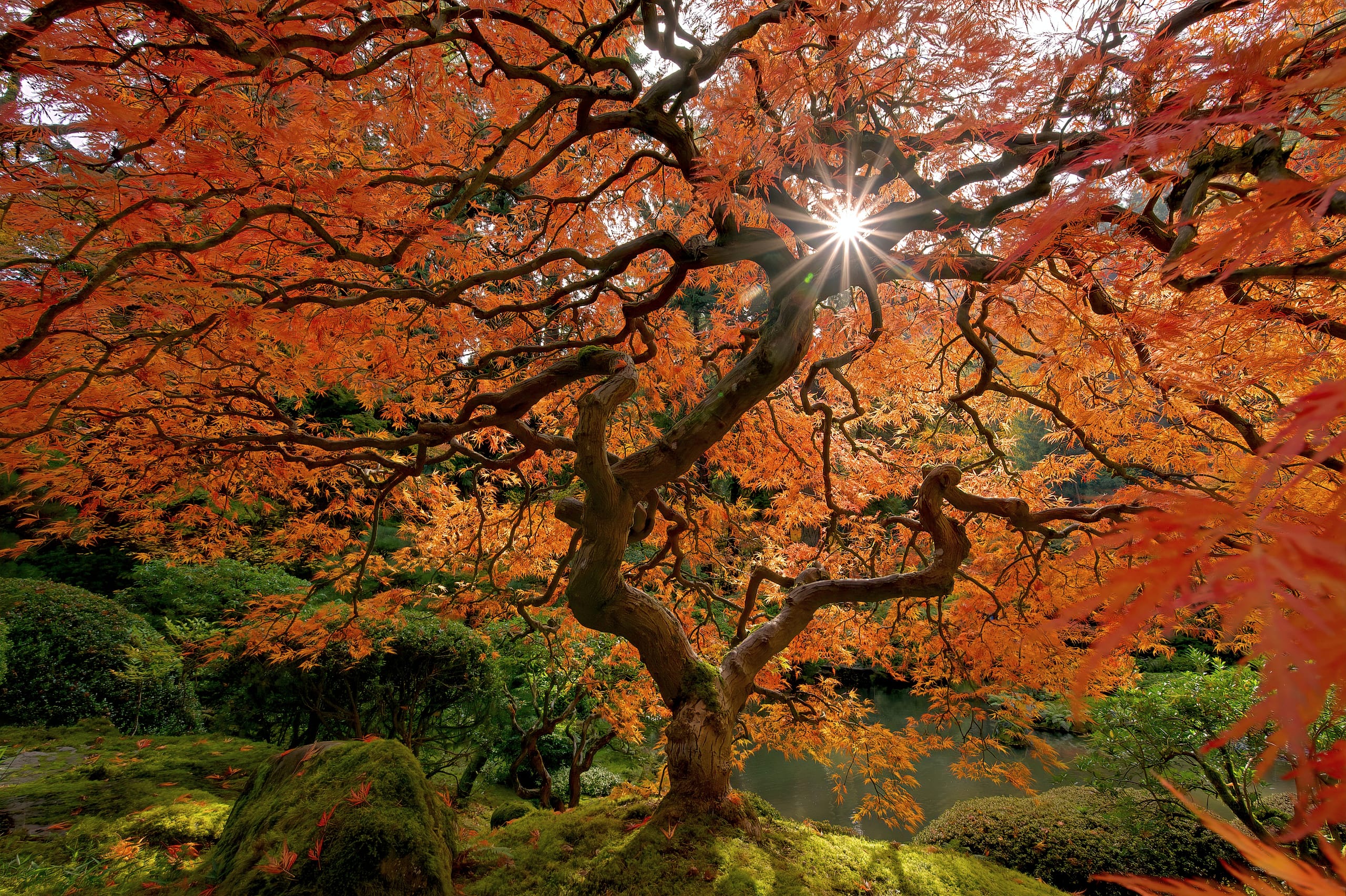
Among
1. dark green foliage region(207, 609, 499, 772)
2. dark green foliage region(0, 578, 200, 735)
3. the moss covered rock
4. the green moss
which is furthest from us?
dark green foliage region(207, 609, 499, 772)

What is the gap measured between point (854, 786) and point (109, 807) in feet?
25.1

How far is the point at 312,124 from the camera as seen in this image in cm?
241

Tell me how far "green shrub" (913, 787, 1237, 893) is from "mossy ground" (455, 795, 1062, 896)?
6.65 ft

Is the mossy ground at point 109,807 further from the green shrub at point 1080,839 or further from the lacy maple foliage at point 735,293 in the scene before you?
the green shrub at point 1080,839

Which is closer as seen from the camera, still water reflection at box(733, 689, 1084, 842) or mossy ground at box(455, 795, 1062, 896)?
mossy ground at box(455, 795, 1062, 896)

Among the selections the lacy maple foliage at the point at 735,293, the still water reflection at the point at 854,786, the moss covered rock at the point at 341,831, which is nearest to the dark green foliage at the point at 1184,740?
the lacy maple foliage at the point at 735,293

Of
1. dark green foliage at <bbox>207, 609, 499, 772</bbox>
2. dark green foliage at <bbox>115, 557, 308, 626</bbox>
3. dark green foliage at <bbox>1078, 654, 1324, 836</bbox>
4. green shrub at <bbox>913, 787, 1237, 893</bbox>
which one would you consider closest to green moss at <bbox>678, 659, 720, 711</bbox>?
dark green foliage at <bbox>207, 609, 499, 772</bbox>

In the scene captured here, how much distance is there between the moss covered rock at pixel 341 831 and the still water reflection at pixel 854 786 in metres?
5.66

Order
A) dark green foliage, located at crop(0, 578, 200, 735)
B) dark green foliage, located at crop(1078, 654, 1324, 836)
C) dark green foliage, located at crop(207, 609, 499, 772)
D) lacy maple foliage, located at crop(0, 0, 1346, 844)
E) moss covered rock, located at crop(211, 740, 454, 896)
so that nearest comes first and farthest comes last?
lacy maple foliage, located at crop(0, 0, 1346, 844) < moss covered rock, located at crop(211, 740, 454, 896) < dark green foliage, located at crop(1078, 654, 1324, 836) < dark green foliage, located at crop(0, 578, 200, 735) < dark green foliage, located at crop(207, 609, 499, 772)

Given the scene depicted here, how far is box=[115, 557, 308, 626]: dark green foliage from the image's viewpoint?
566cm

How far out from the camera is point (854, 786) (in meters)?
7.50

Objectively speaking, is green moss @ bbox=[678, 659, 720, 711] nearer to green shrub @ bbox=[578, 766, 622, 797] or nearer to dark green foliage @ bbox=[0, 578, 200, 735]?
green shrub @ bbox=[578, 766, 622, 797]

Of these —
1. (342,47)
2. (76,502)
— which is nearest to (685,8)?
(342,47)

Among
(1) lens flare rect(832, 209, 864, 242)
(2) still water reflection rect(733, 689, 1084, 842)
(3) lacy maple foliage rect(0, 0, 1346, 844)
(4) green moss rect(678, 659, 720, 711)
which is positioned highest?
(1) lens flare rect(832, 209, 864, 242)
